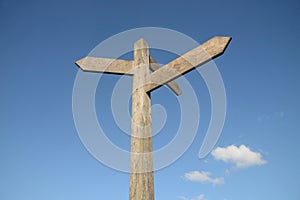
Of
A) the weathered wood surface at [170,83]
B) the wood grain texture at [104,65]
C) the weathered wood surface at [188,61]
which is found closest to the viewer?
the weathered wood surface at [188,61]

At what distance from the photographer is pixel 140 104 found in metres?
2.86

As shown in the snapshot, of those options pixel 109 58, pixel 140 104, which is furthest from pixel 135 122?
pixel 109 58

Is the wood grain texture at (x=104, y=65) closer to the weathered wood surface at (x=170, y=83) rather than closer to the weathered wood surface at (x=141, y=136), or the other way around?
the weathered wood surface at (x=141, y=136)

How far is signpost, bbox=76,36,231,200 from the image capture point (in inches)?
97.4

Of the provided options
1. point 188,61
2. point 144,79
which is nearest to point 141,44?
point 144,79

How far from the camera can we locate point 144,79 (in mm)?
2959

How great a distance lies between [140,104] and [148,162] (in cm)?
62

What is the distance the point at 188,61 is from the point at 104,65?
0.97 metres

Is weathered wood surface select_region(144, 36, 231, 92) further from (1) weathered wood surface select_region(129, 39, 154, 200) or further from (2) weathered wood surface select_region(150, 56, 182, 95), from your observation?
(2) weathered wood surface select_region(150, 56, 182, 95)

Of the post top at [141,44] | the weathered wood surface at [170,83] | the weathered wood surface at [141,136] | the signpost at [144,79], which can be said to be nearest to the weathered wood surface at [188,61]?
the signpost at [144,79]

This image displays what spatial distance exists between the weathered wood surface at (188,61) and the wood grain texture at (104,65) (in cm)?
32

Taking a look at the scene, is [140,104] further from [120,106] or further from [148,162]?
[148,162]

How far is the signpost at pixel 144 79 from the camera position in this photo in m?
2.47

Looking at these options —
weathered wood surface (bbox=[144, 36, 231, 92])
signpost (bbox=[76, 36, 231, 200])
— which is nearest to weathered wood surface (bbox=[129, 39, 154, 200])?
signpost (bbox=[76, 36, 231, 200])
